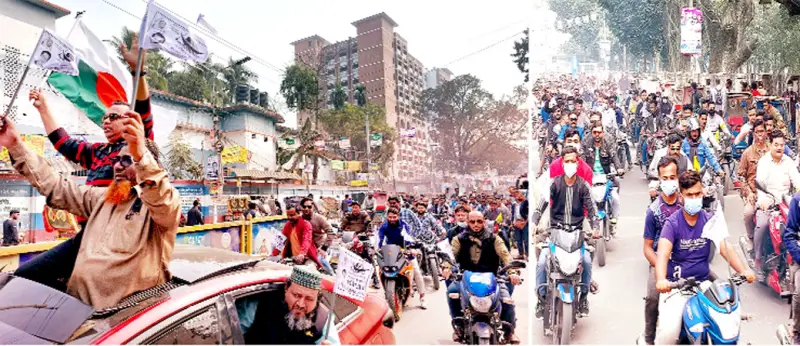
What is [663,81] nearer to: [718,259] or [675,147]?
[675,147]

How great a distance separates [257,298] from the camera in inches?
86.5

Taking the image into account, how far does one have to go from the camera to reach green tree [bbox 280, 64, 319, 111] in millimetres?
8562

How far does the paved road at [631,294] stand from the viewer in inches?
117

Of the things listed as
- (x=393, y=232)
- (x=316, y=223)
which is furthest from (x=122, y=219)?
(x=393, y=232)

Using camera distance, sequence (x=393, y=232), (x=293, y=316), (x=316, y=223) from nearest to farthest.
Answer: (x=293, y=316) → (x=316, y=223) → (x=393, y=232)

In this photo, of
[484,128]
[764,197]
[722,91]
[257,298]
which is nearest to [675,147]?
[764,197]

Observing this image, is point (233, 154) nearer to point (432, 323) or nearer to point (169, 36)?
point (432, 323)

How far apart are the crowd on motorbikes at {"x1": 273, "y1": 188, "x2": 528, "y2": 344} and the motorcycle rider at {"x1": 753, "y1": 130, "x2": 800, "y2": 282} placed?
162cm

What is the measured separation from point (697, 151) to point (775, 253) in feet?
2.81

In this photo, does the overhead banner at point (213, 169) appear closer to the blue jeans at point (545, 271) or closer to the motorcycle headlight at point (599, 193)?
the blue jeans at point (545, 271)

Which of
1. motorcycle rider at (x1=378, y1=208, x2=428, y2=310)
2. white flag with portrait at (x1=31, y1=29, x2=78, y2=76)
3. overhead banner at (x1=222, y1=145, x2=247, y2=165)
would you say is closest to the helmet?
motorcycle rider at (x1=378, y1=208, x2=428, y2=310)

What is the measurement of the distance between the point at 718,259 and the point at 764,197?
3.54ft

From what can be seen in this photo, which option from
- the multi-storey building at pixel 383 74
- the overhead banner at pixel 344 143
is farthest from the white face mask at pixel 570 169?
the overhead banner at pixel 344 143

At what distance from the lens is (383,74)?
830 centimetres
